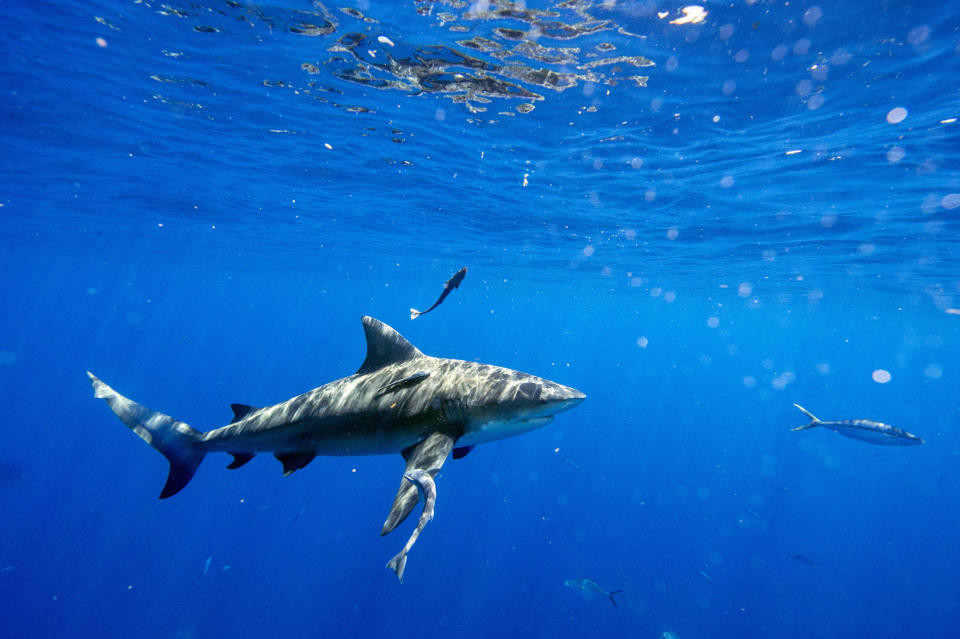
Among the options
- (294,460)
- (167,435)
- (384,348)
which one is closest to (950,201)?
(384,348)

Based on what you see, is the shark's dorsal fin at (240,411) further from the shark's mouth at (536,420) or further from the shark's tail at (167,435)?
the shark's mouth at (536,420)

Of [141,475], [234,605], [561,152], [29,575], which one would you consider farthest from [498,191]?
[141,475]

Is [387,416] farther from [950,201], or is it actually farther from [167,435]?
[950,201]

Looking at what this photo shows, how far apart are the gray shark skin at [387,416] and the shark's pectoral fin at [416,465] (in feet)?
0.04

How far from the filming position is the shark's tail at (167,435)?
5.57 metres

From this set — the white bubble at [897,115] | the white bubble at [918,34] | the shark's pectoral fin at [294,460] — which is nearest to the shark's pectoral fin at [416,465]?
the shark's pectoral fin at [294,460]

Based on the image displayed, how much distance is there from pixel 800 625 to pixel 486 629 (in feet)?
63.5

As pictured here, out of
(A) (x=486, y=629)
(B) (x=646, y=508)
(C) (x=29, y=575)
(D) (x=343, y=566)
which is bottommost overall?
(B) (x=646, y=508)

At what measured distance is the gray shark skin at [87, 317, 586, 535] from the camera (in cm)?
435

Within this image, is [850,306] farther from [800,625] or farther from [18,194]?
[18,194]

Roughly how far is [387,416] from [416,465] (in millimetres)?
833

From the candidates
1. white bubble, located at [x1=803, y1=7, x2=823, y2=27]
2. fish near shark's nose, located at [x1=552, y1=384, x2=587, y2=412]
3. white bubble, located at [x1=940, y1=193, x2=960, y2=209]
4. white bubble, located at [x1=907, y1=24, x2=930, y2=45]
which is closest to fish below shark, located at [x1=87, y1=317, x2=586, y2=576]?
fish near shark's nose, located at [x1=552, y1=384, x2=587, y2=412]

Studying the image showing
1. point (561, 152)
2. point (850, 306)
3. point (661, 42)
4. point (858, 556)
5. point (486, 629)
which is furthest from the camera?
point (850, 306)

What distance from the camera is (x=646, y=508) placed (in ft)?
131
